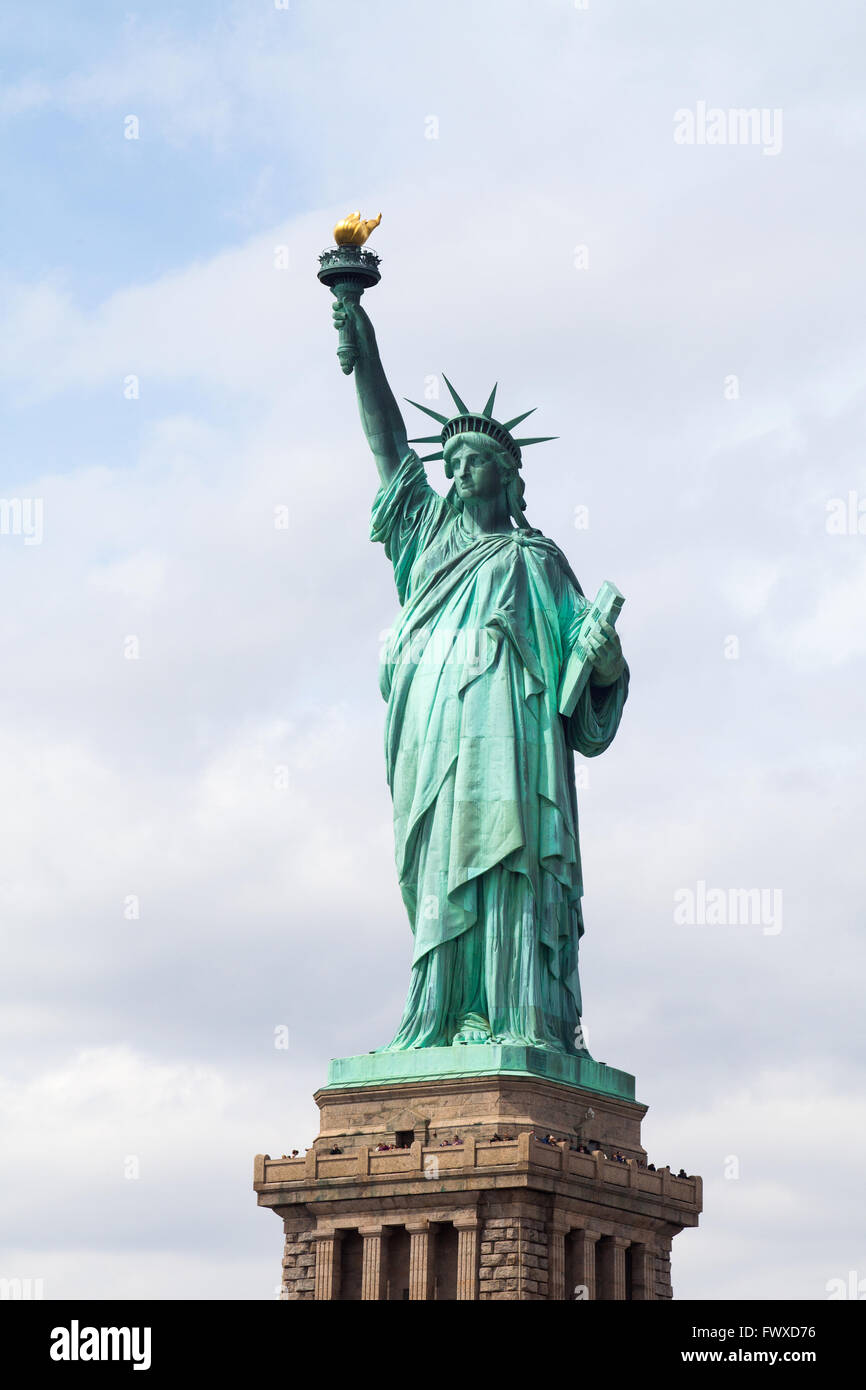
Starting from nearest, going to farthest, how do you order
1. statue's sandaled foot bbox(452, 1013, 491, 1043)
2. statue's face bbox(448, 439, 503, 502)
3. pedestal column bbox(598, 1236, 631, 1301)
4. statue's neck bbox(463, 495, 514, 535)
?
pedestal column bbox(598, 1236, 631, 1301), statue's sandaled foot bbox(452, 1013, 491, 1043), statue's face bbox(448, 439, 503, 502), statue's neck bbox(463, 495, 514, 535)

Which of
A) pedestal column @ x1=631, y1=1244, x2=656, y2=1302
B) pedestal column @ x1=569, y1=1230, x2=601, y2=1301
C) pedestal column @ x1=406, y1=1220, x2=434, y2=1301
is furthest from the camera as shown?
pedestal column @ x1=631, y1=1244, x2=656, y2=1302

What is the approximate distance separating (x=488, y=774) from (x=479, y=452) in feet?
16.0

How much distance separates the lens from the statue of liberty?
125 feet

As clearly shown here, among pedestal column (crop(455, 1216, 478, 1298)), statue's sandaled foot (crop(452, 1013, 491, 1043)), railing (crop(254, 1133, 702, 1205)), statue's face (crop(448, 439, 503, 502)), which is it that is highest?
statue's face (crop(448, 439, 503, 502))

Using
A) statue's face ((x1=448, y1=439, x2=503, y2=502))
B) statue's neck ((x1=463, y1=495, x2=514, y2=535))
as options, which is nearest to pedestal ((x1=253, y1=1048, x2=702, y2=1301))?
statue's neck ((x1=463, y1=495, x2=514, y2=535))

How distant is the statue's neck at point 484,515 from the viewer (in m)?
40.6

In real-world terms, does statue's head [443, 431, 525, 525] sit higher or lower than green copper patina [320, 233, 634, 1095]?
higher

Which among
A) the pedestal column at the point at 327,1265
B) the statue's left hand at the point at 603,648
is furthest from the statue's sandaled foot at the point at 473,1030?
the statue's left hand at the point at 603,648

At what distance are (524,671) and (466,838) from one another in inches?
101

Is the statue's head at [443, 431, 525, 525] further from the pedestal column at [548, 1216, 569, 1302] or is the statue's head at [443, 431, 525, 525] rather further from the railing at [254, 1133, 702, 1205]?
the pedestal column at [548, 1216, 569, 1302]

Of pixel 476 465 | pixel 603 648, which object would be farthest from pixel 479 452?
pixel 603 648

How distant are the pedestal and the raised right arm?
9.13m

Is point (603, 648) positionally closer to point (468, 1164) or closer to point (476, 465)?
point (476, 465)

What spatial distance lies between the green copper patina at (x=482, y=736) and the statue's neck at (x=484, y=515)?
0.03 metres
